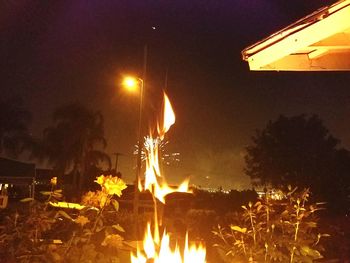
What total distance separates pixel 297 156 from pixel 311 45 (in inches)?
1681

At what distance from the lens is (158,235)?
5469 millimetres

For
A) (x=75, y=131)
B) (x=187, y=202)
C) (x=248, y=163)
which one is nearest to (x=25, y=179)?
(x=187, y=202)

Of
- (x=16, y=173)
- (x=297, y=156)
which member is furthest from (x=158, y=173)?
(x=297, y=156)

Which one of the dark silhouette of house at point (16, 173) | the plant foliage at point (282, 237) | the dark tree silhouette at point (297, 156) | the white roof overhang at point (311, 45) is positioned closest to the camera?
the white roof overhang at point (311, 45)

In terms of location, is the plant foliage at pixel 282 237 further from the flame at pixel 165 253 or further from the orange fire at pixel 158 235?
the orange fire at pixel 158 235

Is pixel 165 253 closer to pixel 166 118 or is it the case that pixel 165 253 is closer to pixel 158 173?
pixel 158 173

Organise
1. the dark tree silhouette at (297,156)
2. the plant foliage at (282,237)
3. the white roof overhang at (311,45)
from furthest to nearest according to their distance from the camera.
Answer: the dark tree silhouette at (297,156)
the plant foliage at (282,237)
the white roof overhang at (311,45)

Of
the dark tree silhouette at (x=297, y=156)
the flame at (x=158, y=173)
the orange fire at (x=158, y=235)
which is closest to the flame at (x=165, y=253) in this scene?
the orange fire at (x=158, y=235)

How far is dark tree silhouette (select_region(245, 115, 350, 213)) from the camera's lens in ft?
143

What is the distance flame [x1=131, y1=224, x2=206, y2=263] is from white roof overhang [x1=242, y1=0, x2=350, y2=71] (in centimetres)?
249

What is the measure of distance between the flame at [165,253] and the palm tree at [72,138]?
40683 mm

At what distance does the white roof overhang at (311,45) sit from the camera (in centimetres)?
312

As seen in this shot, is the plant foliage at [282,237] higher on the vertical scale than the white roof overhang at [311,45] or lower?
lower

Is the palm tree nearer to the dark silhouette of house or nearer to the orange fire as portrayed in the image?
the dark silhouette of house
